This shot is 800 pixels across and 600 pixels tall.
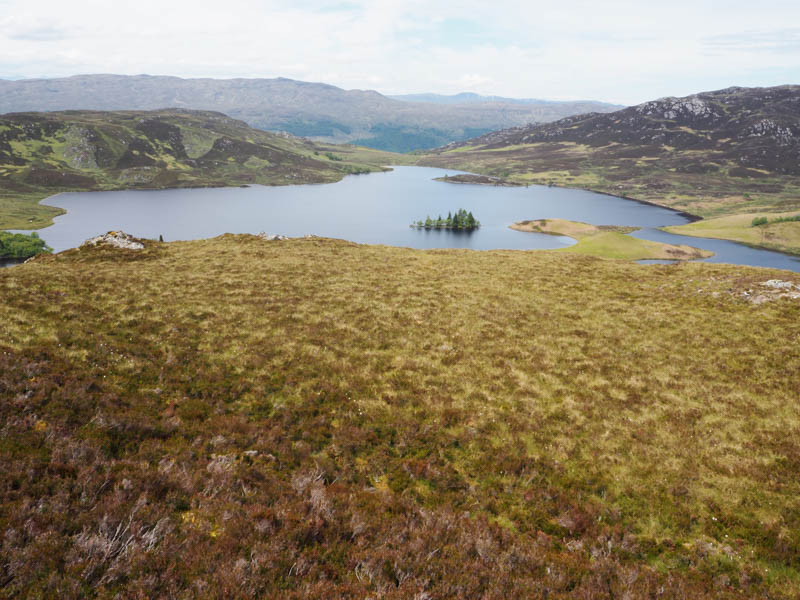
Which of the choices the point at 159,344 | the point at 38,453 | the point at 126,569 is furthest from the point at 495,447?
the point at 159,344

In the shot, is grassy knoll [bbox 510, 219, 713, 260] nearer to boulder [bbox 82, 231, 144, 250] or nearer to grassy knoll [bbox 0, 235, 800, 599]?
grassy knoll [bbox 0, 235, 800, 599]

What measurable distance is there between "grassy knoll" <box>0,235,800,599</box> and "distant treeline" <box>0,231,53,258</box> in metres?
136

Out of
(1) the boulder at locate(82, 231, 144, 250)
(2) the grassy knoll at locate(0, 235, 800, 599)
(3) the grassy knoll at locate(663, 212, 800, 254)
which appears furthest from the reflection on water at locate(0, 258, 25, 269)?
(3) the grassy knoll at locate(663, 212, 800, 254)

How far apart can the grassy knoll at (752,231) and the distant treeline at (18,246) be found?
262447 millimetres

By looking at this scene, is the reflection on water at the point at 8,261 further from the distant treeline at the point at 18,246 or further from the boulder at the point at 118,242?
the boulder at the point at 118,242

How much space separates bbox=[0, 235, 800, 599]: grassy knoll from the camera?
26.1 feet

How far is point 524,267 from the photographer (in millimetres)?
45125

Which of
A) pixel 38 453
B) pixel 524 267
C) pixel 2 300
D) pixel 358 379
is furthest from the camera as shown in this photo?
pixel 524 267

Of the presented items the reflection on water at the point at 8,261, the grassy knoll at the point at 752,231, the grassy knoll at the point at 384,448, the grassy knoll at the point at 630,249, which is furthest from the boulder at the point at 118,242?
the grassy knoll at the point at 752,231

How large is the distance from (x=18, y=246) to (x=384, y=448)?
168 metres

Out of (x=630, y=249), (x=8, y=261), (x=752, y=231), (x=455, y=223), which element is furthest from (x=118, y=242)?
(x=752, y=231)

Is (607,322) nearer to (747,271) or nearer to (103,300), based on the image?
(747,271)

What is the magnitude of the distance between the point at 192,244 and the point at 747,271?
2522 inches

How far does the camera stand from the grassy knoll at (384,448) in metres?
7.96
